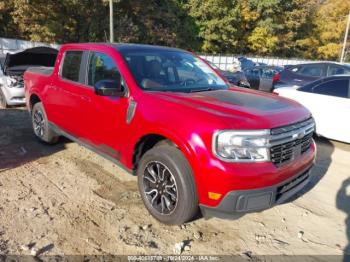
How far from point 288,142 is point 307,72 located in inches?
332

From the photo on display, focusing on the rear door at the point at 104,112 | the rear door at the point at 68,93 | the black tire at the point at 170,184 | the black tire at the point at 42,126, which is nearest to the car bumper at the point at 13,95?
the black tire at the point at 42,126

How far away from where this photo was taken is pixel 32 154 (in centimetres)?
534

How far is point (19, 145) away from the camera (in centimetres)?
575

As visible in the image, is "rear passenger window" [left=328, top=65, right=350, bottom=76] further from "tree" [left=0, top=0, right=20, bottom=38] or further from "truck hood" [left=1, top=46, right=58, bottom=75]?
"tree" [left=0, top=0, right=20, bottom=38]

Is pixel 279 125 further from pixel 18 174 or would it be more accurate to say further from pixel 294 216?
pixel 18 174

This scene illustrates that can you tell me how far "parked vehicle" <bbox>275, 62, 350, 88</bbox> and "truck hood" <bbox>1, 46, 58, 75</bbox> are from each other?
7030 millimetres

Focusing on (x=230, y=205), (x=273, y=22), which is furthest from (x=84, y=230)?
(x=273, y=22)

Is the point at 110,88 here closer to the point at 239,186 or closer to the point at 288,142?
the point at 239,186

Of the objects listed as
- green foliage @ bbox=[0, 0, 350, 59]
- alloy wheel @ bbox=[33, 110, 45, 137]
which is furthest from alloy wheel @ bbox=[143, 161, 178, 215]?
green foliage @ bbox=[0, 0, 350, 59]

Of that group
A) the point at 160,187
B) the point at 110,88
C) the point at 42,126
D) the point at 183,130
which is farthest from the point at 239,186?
the point at 42,126

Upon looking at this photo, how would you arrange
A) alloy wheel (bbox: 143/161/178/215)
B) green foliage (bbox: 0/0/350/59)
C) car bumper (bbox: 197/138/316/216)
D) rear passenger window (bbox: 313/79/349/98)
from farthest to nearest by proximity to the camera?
green foliage (bbox: 0/0/350/59)
rear passenger window (bbox: 313/79/349/98)
alloy wheel (bbox: 143/161/178/215)
car bumper (bbox: 197/138/316/216)

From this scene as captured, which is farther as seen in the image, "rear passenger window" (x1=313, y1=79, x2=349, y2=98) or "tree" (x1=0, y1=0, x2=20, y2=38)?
"tree" (x1=0, y1=0, x2=20, y2=38)

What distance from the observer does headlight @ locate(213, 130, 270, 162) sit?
277cm

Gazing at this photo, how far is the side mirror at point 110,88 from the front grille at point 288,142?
5.79ft
